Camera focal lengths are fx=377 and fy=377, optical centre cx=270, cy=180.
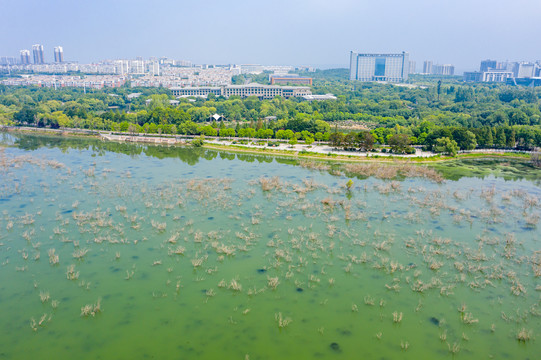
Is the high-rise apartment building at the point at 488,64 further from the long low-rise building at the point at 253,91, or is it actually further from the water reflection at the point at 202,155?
the water reflection at the point at 202,155

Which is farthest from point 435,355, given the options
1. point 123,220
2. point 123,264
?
point 123,220

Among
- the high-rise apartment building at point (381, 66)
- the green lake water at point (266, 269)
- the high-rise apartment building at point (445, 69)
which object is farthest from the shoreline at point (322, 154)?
the high-rise apartment building at point (445, 69)

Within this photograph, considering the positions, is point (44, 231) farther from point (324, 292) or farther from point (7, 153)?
point (7, 153)

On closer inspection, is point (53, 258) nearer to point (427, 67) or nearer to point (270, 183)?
point (270, 183)

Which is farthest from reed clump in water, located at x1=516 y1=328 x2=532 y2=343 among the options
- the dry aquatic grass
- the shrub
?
the shrub

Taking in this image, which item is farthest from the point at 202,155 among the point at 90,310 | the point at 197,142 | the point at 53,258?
the point at 90,310

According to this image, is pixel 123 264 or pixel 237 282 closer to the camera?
pixel 237 282
